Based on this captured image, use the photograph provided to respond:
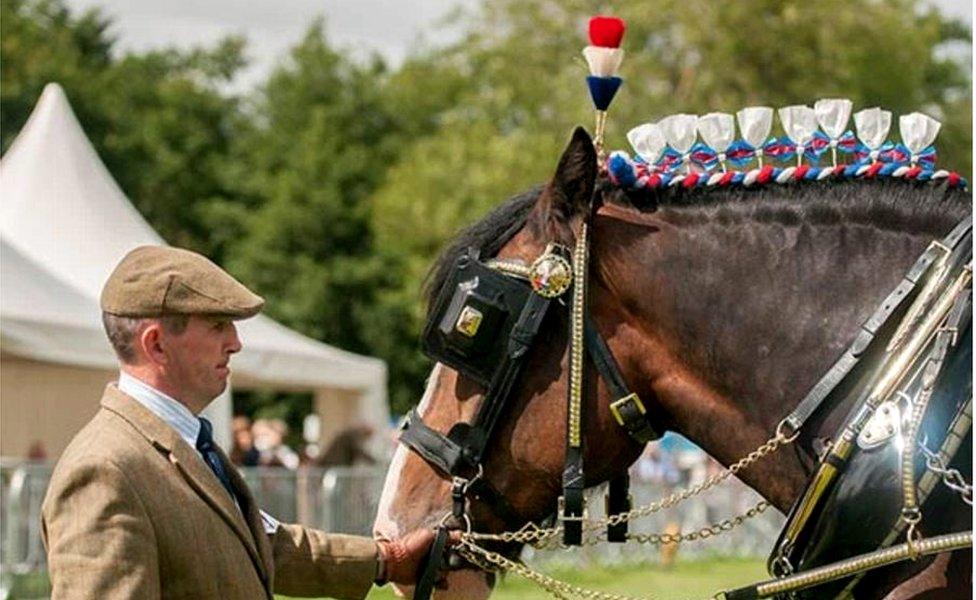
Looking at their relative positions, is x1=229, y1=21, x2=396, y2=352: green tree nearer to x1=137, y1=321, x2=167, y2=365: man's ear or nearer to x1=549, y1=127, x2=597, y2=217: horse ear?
x1=549, y1=127, x2=597, y2=217: horse ear

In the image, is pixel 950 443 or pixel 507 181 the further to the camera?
pixel 507 181

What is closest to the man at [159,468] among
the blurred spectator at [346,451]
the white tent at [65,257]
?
the white tent at [65,257]

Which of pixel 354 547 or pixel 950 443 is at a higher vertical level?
pixel 950 443

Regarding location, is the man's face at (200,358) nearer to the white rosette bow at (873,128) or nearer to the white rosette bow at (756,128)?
Result: the white rosette bow at (756,128)

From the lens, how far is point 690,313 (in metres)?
4.42

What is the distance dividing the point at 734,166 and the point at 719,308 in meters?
0.45

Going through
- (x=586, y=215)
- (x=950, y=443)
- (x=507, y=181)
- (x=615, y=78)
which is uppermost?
(x=615, y=78)

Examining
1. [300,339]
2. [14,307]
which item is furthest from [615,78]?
[300,339]

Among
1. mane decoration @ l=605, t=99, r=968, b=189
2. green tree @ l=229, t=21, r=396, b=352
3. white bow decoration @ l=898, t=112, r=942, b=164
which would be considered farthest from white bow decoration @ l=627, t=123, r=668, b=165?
green tree @ l=229, t=21, r=396, b=352

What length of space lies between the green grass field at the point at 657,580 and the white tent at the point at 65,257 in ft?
10.8

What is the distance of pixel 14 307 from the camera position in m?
14.1

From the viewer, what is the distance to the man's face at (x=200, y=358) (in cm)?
403

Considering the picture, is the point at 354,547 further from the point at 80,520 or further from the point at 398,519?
the point at 80,520

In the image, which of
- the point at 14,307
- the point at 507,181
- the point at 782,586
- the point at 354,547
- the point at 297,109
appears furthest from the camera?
the point at 297,109
